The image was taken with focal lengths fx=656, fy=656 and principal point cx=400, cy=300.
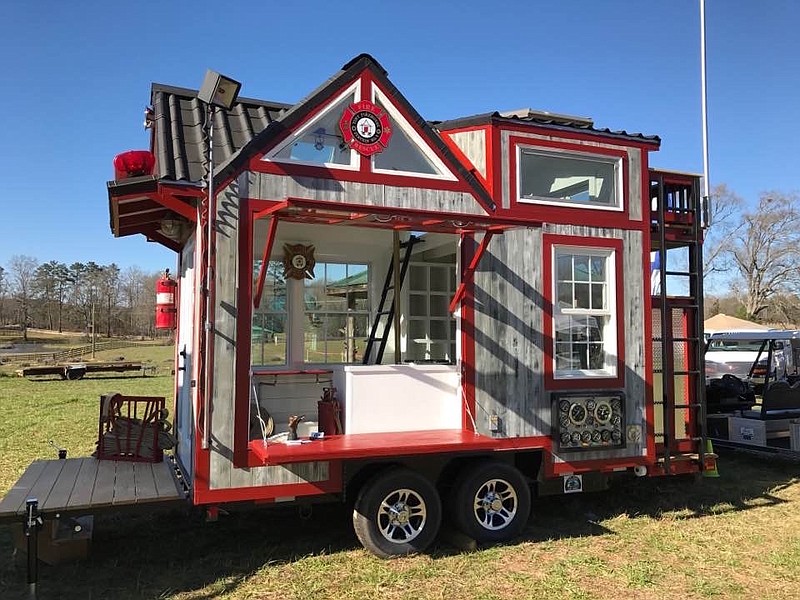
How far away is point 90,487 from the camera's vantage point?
5199 millimetres

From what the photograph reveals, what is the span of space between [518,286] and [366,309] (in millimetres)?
2725

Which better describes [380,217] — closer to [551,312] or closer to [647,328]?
[551,312]

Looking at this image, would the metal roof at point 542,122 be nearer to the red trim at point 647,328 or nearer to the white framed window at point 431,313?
the red trim at point 647,328

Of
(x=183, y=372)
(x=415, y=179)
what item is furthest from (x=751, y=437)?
(x=183, y=372)

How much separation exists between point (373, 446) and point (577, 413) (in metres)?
2.21

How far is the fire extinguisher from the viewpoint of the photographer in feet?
24.5

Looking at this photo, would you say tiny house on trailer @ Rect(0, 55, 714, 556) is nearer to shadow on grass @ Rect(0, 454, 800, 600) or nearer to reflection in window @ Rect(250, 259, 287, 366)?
reflection in window @ Rect(250, 259, 287, 366)

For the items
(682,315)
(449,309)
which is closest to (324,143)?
(449,309)

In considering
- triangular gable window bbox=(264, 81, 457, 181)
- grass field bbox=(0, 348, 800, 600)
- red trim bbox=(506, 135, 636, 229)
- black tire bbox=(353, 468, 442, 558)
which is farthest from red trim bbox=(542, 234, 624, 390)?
black tire bbox=(353, 468, 442, 558)

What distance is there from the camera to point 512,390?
20.4 ft

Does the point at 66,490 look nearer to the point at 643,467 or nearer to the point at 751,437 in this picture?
the point at 643,467

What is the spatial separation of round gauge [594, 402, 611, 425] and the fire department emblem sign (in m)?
3.24

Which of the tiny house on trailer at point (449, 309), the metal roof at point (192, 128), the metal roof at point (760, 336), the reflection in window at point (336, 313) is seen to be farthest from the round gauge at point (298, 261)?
the metal roof at point (760, 336)

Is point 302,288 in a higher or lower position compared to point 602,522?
higher
